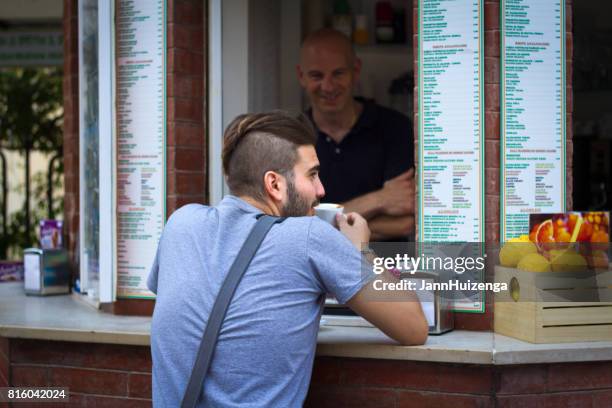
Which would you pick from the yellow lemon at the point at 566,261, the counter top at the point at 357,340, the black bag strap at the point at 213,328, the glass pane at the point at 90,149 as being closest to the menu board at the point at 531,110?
the yellow lemon at the point at 566,261

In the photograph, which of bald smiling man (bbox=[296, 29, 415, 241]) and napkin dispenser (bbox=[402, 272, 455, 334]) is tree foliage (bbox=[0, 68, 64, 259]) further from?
napkin dispenser (bbox=[402, 272, 455, 334])

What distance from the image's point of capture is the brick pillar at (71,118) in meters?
4.34

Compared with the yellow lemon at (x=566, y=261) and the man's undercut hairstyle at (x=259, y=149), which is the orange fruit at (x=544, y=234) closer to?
the yellow lemon at (x=566, y=261)

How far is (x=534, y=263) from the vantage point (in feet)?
9.46

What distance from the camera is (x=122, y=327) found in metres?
3.35

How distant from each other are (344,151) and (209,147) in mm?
994

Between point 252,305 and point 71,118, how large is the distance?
7.80ft

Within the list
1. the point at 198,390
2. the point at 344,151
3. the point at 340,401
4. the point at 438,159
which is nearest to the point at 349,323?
the point at 340,401

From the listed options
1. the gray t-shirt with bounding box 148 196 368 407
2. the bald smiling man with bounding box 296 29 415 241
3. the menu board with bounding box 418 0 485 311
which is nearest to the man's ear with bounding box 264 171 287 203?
the gray t-shirt with bounding box 148 196 368 407

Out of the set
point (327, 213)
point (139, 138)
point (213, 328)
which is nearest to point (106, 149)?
point (139, 138)

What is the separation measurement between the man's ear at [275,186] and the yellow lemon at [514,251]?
0.89 metres

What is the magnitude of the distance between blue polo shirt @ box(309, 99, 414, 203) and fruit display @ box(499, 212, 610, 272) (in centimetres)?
148

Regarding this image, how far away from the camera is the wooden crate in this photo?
9.28 feet

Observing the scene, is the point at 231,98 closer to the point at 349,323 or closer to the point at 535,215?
the point at 349,323
